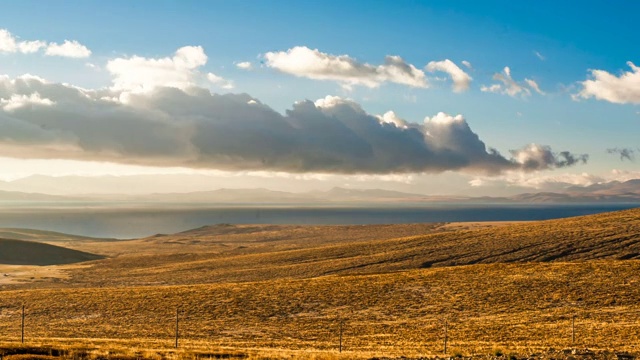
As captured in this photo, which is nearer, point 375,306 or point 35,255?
point 375,306

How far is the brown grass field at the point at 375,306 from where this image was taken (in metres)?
33.4

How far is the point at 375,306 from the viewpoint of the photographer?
185 feet

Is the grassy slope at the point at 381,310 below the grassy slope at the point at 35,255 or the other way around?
the other way around

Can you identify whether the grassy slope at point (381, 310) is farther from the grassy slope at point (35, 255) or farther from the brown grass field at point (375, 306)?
the grassy slope at point (35, 255)

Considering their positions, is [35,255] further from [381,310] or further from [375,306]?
[381,310]

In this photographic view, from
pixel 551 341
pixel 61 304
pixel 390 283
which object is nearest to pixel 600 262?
pixel 390 283

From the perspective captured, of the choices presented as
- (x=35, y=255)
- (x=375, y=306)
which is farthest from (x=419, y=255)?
(x=35, y=255)

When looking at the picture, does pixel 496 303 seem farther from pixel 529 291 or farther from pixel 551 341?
pixel 551 341

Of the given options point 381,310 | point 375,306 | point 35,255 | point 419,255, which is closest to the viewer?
point 381,310

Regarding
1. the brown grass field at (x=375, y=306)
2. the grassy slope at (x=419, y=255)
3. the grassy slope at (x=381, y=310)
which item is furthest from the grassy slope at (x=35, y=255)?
the grassy slope at (x=381, y=310)

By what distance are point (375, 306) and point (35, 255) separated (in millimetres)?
114241

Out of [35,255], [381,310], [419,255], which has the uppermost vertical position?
[419,255]

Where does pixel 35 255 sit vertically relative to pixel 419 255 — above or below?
below

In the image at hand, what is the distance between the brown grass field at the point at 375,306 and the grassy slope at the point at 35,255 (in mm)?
42342
